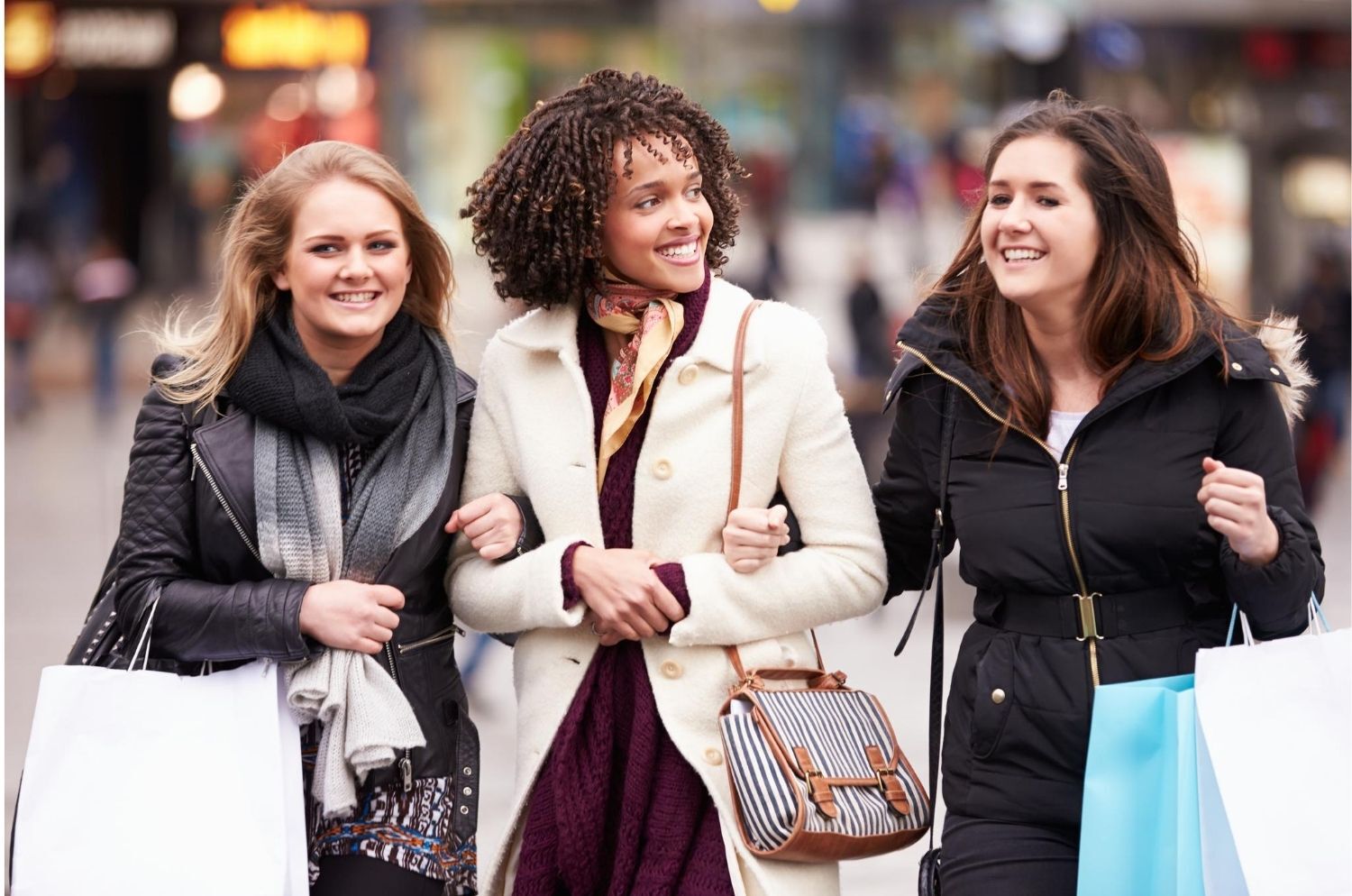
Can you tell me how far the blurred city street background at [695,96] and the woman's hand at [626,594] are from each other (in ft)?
51.4

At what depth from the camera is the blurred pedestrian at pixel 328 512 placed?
3.41 meters

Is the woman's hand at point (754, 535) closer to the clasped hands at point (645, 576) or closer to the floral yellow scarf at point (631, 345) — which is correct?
the clasped hands at point (645, 576)

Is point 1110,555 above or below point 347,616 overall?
above

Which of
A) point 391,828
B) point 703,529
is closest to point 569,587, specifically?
point 703,529

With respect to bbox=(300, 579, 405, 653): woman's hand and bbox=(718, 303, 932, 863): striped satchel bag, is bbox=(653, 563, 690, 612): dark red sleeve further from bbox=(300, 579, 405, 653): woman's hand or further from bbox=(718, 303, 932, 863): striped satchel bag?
bbox=(300, 579, 405, 653): woman's hand

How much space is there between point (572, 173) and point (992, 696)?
130cm

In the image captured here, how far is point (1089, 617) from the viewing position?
3.26 metres

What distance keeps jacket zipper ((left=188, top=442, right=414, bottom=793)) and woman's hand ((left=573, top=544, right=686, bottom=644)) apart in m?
0.42

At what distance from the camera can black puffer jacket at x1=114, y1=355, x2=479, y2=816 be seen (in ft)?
11.1

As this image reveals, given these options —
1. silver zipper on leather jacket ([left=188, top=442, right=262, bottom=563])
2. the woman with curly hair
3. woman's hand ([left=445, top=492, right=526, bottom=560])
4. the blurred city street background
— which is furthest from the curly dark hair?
the blurred city street background

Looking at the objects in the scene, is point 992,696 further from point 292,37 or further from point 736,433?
point 292,37

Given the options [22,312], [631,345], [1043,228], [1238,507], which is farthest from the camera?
[22,312]

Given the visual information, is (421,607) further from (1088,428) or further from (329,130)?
(329,130)

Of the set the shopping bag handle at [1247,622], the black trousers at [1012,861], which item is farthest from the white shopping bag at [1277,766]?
the black trousers at [1012,861]
